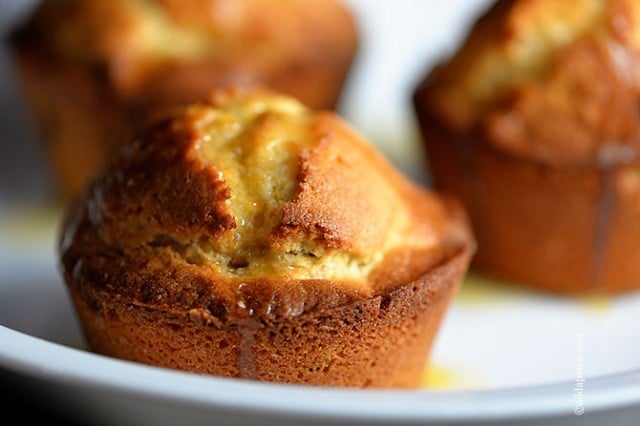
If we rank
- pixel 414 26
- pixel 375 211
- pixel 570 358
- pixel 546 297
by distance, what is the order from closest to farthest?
1. pixel 375 211
2. pixel 570 358
3. pixel 546 297
4. pixel 414 26

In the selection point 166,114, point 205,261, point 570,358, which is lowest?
point 570,358

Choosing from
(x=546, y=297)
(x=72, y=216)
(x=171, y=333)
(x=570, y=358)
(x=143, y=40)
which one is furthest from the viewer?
(x=143, y=40)

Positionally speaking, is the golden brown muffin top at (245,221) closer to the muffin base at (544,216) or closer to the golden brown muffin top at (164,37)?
the muffin base at (544,216)

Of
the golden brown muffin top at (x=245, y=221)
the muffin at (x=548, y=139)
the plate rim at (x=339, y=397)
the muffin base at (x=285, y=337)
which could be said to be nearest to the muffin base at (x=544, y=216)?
the muffin at (x=548, y=139)

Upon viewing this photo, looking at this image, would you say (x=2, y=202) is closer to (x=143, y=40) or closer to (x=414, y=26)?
(x=143, y=40)

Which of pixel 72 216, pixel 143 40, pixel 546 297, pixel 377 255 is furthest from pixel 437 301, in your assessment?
pixel 143 40

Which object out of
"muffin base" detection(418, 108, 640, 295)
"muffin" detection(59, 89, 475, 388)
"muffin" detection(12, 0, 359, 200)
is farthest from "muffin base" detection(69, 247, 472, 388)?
"muffin" detection(12, 0, 359, 200)

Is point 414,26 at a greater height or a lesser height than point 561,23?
lesser

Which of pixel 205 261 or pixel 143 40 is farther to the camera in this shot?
pixel 143 40
